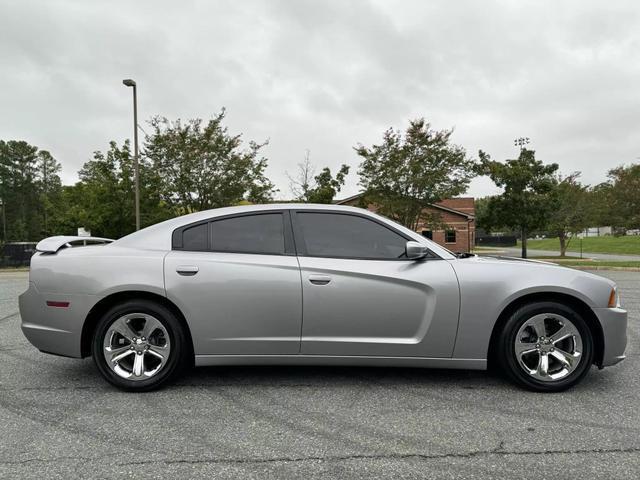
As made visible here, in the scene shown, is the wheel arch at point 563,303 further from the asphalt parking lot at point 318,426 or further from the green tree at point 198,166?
the green tree at point 198,166

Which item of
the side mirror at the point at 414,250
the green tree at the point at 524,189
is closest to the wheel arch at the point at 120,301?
the side mirror at the point at 414,250

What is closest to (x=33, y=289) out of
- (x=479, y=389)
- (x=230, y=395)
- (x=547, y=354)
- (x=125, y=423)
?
(x=125, y=423)

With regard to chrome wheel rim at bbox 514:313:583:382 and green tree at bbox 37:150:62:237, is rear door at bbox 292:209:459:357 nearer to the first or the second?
chrome wheel rim at bbox 514:313:583:382

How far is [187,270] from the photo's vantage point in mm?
3320

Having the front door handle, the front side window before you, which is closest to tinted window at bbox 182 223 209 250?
the front door handle

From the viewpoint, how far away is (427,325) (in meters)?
3.24

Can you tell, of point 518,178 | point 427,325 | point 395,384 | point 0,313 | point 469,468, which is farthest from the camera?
point 518,178

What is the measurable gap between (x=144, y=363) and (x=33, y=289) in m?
1.11

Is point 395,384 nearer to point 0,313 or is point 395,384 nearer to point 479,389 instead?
point 479,389

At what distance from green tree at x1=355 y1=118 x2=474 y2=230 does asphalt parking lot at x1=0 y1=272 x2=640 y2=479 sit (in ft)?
58.0

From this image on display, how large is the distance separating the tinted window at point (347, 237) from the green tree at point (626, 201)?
43.0m

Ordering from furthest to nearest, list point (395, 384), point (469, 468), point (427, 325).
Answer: point (395, 384) < point (427, 325) < point (469, 468)

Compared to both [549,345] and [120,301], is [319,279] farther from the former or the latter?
[549,345]

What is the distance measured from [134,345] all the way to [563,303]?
3.43m
